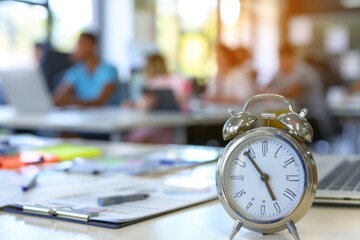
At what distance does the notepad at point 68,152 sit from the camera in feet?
5.50

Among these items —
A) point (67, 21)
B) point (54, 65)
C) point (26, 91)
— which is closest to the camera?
point (26, 91)

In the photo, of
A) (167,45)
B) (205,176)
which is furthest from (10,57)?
(205,176)

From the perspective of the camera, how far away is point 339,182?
1.17 m

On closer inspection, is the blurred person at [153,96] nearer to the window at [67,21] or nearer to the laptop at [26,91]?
the laptop at [26,91]

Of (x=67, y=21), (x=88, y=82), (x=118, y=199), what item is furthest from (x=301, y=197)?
(x=67, y=21)

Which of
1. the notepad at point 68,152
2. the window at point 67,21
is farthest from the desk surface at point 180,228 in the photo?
the window at point 67,21

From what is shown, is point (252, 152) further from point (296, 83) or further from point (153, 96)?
point (296, 83)

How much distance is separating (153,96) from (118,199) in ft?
9.89

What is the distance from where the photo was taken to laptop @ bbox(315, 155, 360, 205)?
1.06 metres

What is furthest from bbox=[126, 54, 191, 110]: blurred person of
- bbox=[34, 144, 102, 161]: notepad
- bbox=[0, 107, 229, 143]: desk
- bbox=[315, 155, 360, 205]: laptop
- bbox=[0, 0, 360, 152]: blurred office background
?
bbox=[315, 155, 360, 205]: laptop

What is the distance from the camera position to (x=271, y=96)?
86 centimetres

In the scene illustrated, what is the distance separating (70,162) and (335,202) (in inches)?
31.8

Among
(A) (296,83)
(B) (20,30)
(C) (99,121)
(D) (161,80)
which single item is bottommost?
(A) (296,83)

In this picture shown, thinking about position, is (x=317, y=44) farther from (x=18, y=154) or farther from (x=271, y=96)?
(x=271, y=96)
